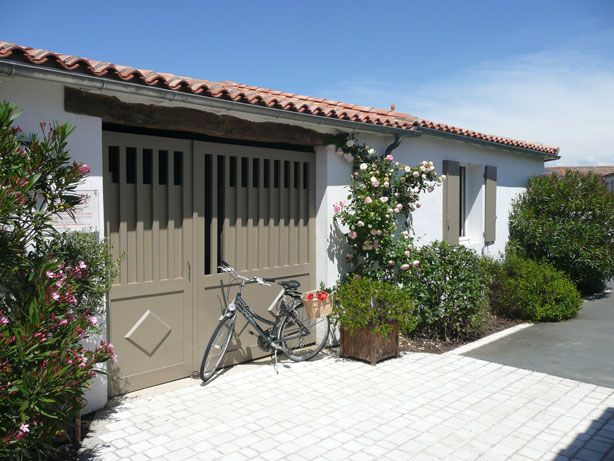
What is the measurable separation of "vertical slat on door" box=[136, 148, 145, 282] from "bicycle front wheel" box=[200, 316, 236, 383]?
0.92 meters

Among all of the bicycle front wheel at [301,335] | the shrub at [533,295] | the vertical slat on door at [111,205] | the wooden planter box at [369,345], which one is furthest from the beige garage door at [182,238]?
the shrub at [533,295]

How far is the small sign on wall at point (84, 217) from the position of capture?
455 centimetres

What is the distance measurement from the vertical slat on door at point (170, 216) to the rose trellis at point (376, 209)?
223 centimetres

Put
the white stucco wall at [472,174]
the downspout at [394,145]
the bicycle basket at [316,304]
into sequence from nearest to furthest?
the bicycle basket at [316,304] < the downspout at [394,145] < the white stucco wall at [472,174]

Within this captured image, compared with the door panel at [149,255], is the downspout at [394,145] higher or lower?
higher

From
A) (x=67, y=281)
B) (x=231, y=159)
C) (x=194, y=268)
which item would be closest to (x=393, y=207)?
(x=231, y=159)

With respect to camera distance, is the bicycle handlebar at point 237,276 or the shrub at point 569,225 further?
the shrub at point 569,225

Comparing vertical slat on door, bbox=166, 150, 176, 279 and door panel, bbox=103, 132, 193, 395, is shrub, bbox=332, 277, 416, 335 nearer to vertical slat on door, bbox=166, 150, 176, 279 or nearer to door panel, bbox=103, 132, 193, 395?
door panel, bbox=103, 132, 193, 395

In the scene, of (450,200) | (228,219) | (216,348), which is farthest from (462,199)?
(216,348)

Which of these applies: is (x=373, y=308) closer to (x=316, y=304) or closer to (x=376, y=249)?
(x=316, y=304)

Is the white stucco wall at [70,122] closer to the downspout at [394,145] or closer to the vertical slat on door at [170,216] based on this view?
the vertical slat on door at [170,216]

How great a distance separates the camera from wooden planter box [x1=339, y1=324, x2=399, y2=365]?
639 centimetres

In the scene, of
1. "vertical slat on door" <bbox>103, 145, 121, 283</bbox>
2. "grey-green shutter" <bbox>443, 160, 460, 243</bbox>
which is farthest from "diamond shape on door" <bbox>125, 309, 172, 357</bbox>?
"grey-green shutter" <bbox>443, 160, 460, 243</bbox>

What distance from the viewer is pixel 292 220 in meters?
6.92
